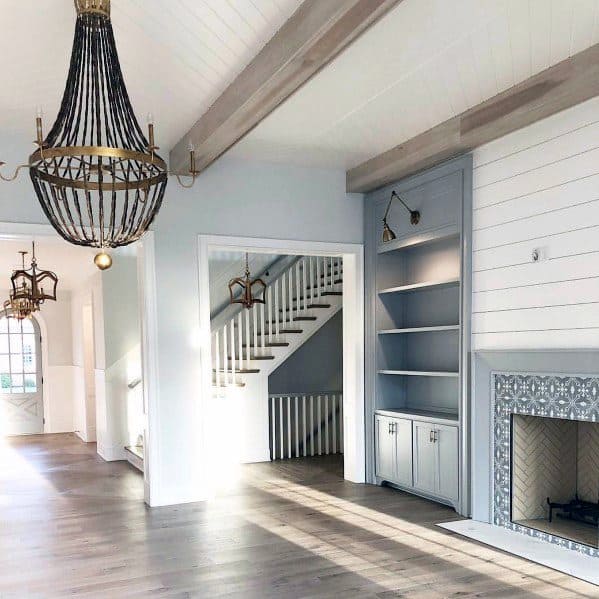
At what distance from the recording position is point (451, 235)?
547 centimetres

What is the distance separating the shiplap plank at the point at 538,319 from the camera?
165 inches

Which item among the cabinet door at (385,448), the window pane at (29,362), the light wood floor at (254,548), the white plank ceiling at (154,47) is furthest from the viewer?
the window pane at (29,362)

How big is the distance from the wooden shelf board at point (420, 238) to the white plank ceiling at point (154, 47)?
2.30m

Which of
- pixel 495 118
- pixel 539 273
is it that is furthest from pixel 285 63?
pixel 539 273

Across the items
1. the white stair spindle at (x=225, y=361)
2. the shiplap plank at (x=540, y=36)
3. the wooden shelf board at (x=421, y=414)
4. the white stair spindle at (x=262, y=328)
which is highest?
the shiplap plank at (x=540, y=36)

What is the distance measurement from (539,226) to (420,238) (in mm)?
1407

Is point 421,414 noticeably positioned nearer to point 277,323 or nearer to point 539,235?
point 539,235

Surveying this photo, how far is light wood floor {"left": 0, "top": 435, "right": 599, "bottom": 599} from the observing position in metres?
3.80

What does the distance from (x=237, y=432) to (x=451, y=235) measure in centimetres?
379

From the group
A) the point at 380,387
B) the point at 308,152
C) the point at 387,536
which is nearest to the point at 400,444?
the point at 380,387

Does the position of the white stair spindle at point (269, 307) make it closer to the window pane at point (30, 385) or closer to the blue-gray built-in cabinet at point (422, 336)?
the blue-gray built-in cabinet at point (422, 336)

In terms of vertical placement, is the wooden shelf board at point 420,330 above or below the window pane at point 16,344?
above

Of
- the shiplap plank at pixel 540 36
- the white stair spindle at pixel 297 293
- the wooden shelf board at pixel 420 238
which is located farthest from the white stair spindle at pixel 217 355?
the shiplap plank at pixel 540 36

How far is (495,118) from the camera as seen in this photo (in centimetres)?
451
